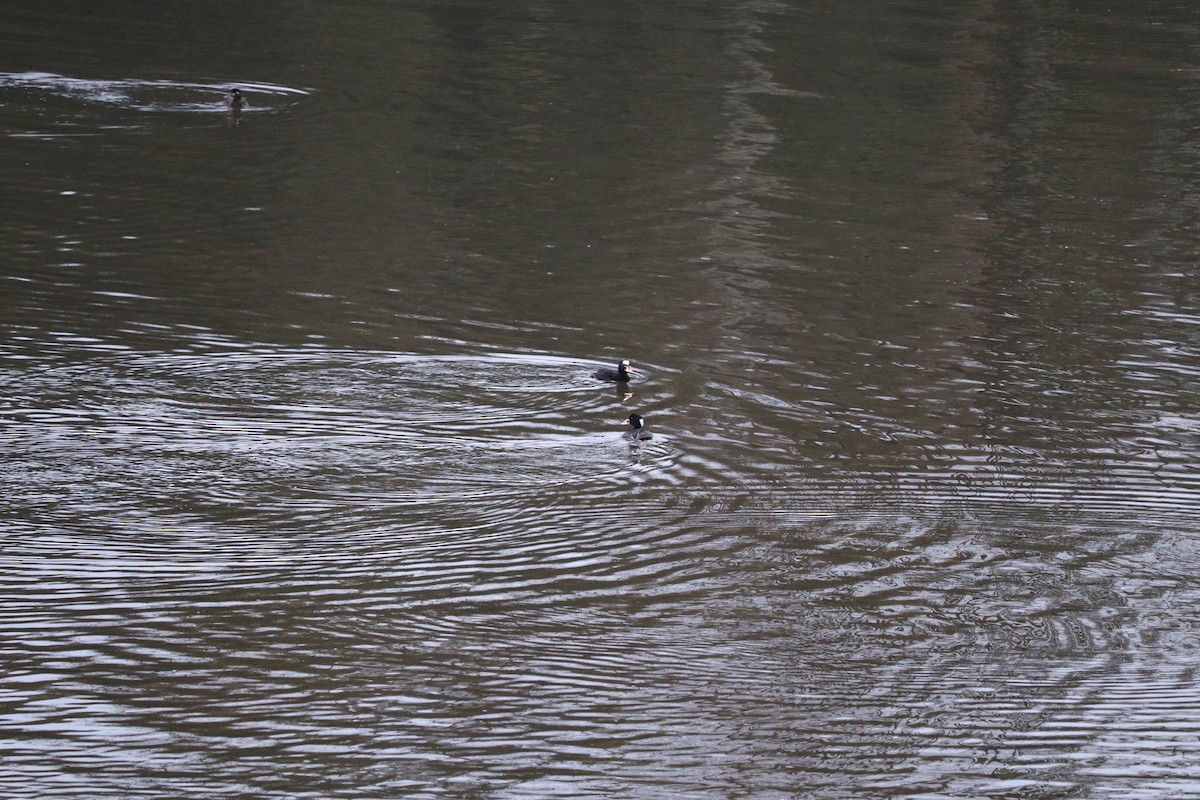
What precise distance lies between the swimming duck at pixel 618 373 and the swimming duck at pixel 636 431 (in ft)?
3.46

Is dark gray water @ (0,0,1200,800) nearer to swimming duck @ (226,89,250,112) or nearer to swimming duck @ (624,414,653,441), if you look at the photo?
swimming duck @ (624,414,653,441)

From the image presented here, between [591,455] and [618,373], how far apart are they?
1.63 metres

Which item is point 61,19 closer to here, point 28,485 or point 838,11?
point 838,11

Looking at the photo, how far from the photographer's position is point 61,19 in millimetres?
31203

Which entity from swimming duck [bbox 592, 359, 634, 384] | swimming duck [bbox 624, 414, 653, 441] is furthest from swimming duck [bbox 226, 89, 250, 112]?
swimming duck [bbox 624, 414, 653, 441]

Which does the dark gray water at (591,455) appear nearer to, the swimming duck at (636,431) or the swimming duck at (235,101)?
the swimming duck at (636,431)

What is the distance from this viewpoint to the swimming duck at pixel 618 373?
43.2 feet

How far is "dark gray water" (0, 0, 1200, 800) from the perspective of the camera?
7988 mm

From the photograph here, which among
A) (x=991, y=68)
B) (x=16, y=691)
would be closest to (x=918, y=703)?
(x=16, y=691)

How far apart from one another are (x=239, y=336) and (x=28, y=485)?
3641 mm

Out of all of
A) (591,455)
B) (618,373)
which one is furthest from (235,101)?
(591,455)

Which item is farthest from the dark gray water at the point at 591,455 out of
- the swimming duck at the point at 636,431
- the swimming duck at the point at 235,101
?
the swimming duck at the point at 235,101

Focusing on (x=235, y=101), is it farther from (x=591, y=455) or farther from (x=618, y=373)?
(x=591, y=455)

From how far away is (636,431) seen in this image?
12078mm
